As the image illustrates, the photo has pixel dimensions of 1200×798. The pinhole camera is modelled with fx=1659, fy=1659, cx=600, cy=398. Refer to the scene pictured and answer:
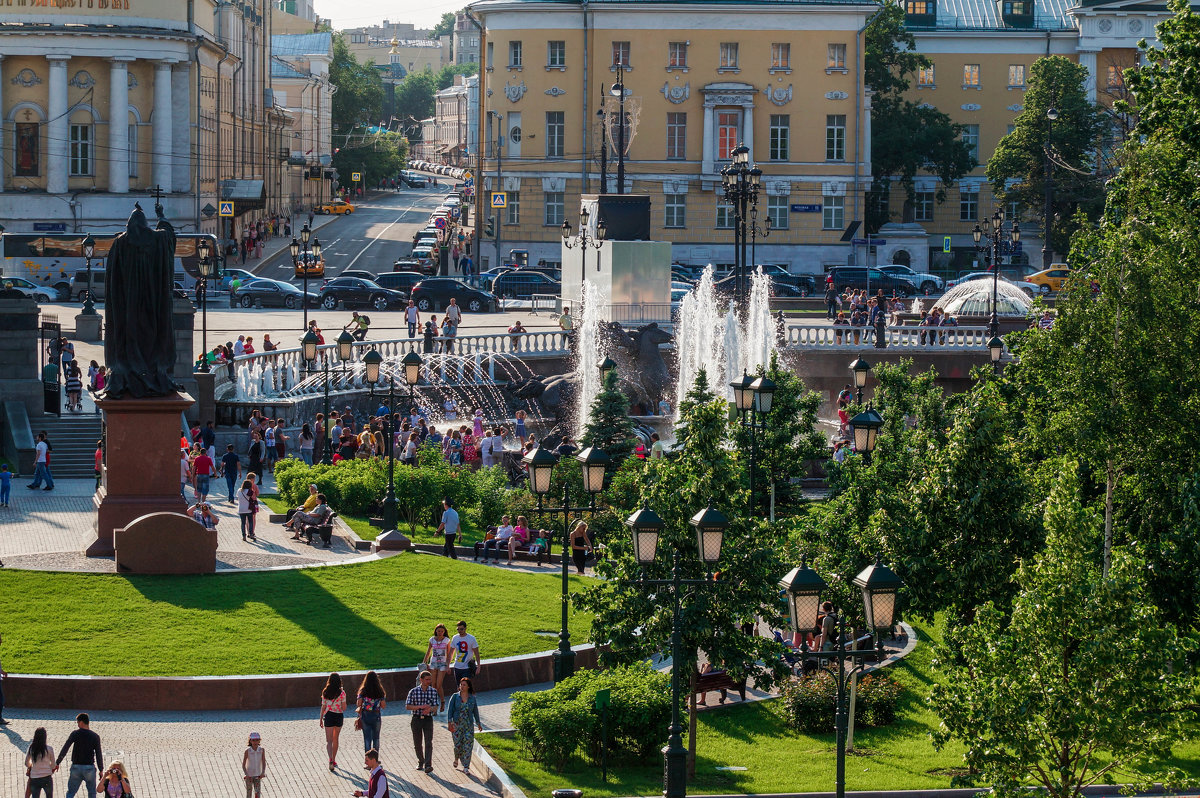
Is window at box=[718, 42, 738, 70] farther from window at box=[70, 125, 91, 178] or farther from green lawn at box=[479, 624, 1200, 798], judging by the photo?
green lawn at box=[479, 624, 1200, 798]

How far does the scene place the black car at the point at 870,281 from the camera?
214 ft

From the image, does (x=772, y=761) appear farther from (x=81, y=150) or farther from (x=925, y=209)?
(x=925, y=209)

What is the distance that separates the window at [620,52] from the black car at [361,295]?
18.2m

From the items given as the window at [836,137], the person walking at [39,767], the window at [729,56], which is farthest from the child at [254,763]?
the window at [836,137]

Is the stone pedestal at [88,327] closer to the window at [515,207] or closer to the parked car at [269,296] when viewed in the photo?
the parked car at [269,296]

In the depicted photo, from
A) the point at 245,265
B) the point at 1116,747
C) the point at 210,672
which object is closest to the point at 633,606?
the point at 210,672

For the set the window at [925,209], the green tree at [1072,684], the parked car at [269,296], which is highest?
the window at [925,209]

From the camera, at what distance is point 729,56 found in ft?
240

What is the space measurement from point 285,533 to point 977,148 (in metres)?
60.7

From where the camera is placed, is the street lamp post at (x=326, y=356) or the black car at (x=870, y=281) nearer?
the street lamp post at (x=326, y=356)

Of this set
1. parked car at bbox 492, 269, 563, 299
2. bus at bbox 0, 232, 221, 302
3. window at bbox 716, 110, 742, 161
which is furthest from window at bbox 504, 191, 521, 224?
bus at bbox 0, 232, 221, 302

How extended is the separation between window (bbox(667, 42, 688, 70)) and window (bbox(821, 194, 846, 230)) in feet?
28.6

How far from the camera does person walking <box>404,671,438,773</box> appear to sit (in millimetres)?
16844

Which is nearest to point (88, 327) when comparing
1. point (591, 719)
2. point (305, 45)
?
point (591, 719)
